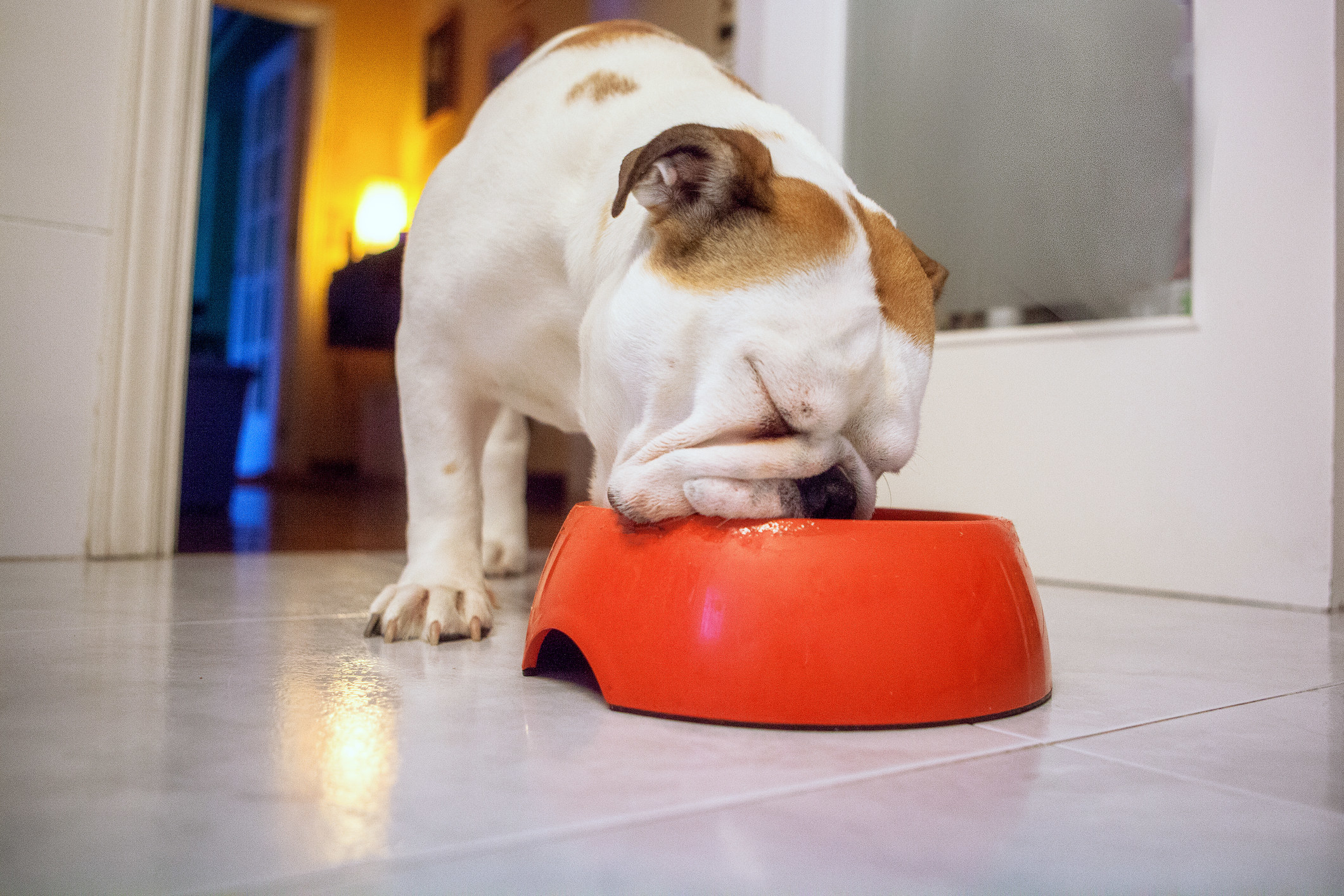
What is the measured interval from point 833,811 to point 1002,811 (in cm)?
13

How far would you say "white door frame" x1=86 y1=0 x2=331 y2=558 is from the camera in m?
2.37

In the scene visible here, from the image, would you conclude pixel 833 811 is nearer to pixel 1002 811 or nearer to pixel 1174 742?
pixel 1002 811

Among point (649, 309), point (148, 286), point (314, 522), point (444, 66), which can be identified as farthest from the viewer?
point (444, 66)

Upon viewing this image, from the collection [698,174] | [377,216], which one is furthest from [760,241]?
[377,216]

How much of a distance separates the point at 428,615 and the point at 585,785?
0.73 meters

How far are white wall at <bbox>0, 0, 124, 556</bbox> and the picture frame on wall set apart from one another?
15.2 ft

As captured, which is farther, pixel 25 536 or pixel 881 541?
pixel 25 536

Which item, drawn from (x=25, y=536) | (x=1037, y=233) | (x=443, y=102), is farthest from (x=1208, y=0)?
(x=443, y=102)

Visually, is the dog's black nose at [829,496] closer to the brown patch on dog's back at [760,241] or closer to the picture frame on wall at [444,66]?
the brown patch on dog's back at [760,241]

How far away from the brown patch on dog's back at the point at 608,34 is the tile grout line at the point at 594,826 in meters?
1.40

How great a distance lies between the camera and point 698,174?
121 centimetres

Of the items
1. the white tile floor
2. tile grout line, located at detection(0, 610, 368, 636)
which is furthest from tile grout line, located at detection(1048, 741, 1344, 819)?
tile grout line, located at detection(0, 610, 368, 636)

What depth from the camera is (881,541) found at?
102 centimetres

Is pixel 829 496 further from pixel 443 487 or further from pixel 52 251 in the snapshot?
pixel 52 251
